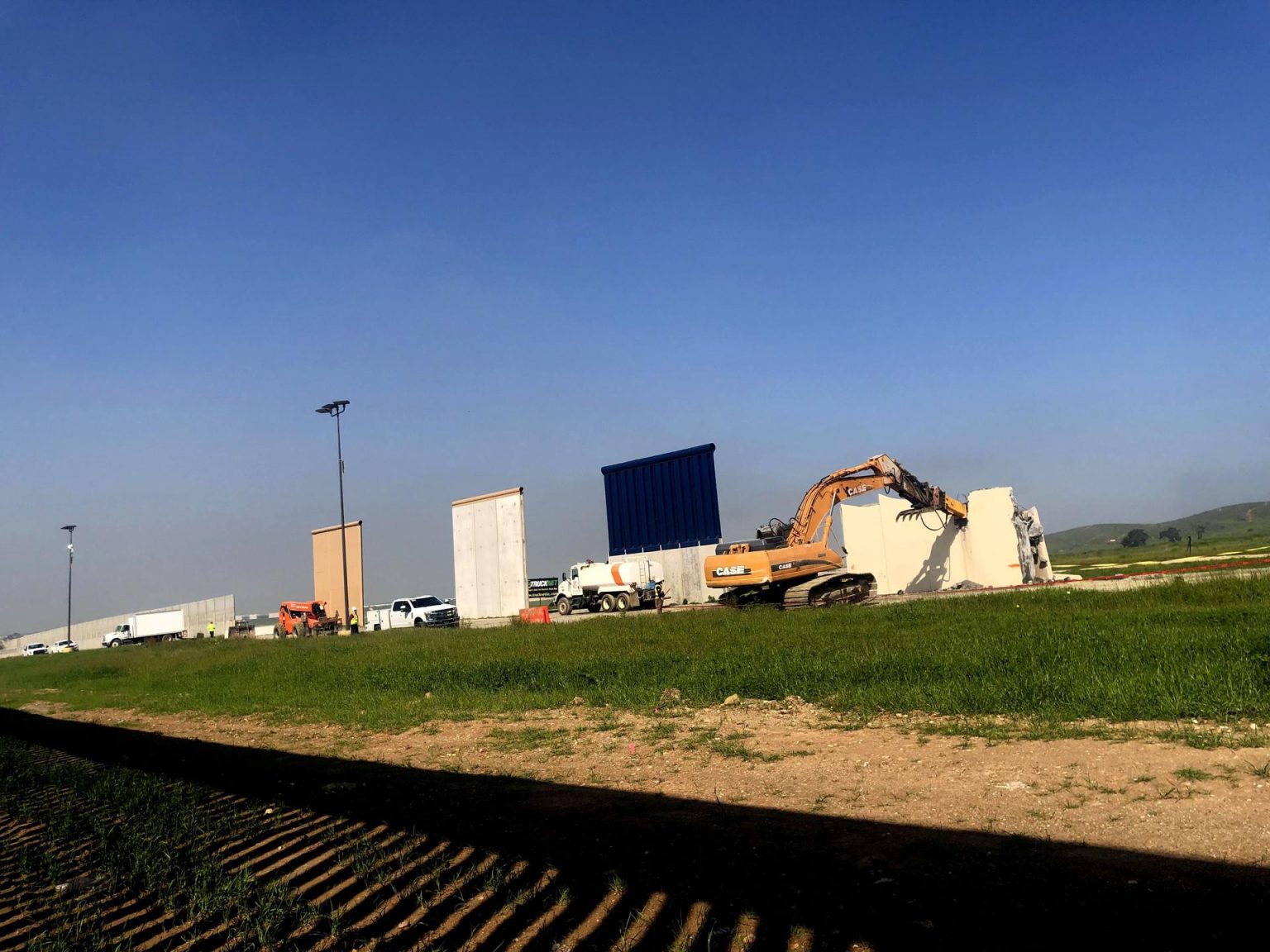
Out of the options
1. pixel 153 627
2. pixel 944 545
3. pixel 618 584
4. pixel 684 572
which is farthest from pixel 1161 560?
pixel 153 627

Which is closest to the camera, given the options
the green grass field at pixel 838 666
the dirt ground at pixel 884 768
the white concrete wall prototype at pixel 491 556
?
the dirt ground at pixel 884 768

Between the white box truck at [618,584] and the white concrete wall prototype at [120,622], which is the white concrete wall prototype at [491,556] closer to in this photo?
the white box truck at [618,584]

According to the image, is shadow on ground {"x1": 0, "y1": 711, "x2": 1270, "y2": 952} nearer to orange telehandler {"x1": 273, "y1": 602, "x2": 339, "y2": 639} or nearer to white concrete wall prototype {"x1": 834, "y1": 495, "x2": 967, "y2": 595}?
white concrete wall prototype {"x1": 834, "y1": 495, "x2": 967, "y2": 595}

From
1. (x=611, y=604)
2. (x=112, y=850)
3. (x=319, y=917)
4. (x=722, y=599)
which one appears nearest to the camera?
(x=319, y=917)

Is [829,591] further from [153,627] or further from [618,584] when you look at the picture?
[153,627]

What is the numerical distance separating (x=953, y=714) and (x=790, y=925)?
6257 millimetres

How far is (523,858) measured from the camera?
5.45 m

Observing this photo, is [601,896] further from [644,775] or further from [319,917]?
[644,775]

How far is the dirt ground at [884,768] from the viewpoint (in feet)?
19.1

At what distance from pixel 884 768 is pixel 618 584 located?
88.9 feet

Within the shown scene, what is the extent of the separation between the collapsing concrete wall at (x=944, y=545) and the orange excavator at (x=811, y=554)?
2.56 ft

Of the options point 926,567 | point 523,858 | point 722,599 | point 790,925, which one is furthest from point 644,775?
point 926,567

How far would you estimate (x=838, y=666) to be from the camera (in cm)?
1258

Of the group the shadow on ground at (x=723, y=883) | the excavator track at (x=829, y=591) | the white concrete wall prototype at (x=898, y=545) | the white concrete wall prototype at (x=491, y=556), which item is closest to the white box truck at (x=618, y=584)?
the white concrete wall prototype at (x=491, y=556)
